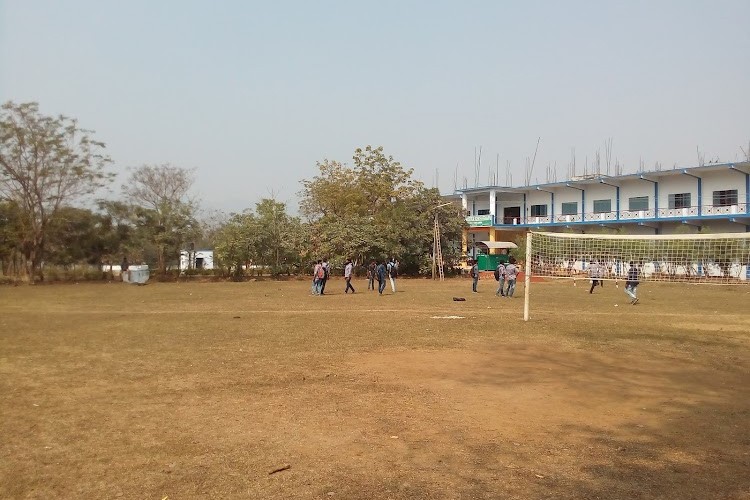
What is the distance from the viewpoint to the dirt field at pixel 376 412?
504 cm

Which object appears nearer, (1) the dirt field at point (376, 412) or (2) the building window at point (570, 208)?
(1) the dirt field at point (376, 412)

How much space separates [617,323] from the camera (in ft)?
54.0

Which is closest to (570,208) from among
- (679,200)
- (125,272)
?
(679,200)

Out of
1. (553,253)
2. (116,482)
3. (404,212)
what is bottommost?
(116,482)

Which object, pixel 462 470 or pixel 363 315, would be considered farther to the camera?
pixel 363 315

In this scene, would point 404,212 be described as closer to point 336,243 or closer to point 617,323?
point 336,243

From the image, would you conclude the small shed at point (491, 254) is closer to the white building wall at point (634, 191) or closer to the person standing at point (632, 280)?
the white building wall at point (634, 191)

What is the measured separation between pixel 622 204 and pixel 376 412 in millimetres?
50272

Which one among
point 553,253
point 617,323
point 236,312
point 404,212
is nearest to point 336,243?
point 404,212

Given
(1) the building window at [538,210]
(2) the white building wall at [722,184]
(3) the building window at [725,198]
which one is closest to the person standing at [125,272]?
(1) the building window at [538,210]

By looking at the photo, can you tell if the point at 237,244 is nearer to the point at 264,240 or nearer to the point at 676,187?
the point at 264,240

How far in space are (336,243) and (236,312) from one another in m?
24.8

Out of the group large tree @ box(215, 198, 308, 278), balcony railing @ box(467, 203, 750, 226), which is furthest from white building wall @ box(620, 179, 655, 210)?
large tree @ box(215, 198, 308, 278)

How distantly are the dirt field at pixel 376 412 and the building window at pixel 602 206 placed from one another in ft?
132
